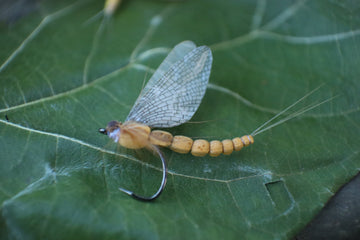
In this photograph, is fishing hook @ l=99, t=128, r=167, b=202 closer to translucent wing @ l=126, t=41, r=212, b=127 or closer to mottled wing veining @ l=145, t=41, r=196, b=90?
translucent wing @ l=126, t=41, r=212, b=127

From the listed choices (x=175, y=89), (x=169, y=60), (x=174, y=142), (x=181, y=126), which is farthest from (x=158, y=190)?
(x=169, y=60)

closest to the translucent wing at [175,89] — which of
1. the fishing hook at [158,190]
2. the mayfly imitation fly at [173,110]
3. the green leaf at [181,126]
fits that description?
the mayfly imitation fly at [173,110]

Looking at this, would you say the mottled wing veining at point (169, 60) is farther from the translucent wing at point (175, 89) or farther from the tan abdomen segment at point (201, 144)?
the tan abdomen segment at point (201, 144)

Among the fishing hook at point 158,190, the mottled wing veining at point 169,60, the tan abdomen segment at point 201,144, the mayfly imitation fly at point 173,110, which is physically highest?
the mottled wing veining at point 169,60

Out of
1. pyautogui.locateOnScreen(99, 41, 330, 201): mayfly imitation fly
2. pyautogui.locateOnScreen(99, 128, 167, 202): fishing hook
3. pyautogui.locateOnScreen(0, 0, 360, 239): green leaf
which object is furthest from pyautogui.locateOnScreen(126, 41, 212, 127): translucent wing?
pyautogui.locateOnScreen(99, 128, 167, 202): fishing hook

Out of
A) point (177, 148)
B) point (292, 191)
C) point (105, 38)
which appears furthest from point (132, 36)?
point (292, 191)

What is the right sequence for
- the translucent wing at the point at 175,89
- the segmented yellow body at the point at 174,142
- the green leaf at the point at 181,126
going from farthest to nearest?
the translucent wing at the point at 175,89, the segmented yellow body at the point at 174,142, the green leaf at the point at 181,126

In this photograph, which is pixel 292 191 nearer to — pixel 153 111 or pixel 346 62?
pixel 153 111

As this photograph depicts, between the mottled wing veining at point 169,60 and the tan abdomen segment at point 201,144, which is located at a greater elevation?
the mottled wing veining at point 169,60
